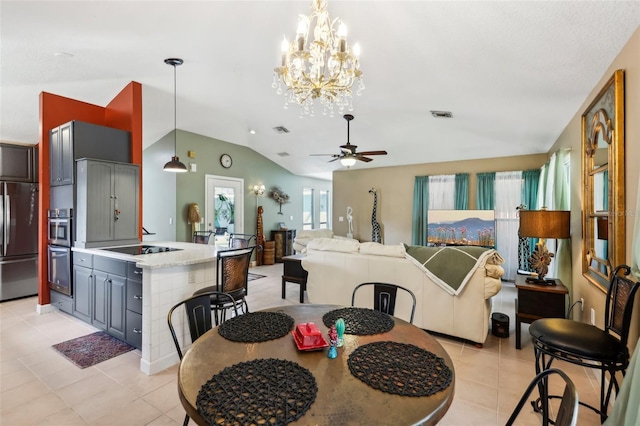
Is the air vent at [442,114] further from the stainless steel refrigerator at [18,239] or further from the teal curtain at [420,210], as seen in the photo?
the stainless steel refrigerator at [18,239]

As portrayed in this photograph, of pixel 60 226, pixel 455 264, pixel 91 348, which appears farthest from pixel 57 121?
pixel 455 264

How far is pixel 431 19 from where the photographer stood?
2.56 metres

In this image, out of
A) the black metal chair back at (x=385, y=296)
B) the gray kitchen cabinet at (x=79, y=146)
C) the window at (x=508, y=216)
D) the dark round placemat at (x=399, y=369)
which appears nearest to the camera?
the dark round placemat at (x=399, y=369)

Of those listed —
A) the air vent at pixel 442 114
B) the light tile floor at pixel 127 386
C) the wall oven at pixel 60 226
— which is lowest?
the light tile floor at pixel 127 386

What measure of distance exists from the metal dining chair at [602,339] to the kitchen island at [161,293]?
9.12 ft

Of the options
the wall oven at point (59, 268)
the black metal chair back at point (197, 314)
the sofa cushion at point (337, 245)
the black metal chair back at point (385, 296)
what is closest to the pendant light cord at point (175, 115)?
the wall oven at point (59, 268)

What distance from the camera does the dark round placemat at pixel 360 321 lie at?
1730 millimetres

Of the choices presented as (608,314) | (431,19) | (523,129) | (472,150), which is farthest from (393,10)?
(472,150)

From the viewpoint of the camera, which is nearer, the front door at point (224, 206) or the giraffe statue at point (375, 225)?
the front door at point (224, 206)

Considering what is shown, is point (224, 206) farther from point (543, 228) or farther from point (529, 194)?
point (529, 194)

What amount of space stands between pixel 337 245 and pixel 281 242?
4.37m

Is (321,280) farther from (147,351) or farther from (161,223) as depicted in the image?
(161,223)

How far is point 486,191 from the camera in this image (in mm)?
6395

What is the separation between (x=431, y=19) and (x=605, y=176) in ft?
6.08
